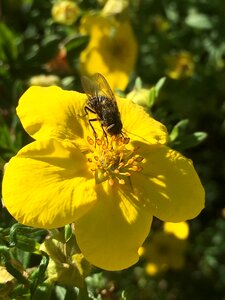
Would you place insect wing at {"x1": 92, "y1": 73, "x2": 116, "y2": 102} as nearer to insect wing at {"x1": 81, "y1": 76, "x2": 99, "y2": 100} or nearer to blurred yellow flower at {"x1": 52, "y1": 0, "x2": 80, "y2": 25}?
insect wing at {"x1": 81, "y1": 76, "x2": 99, "y2": 100}

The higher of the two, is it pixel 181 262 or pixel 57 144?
pixel 57 144

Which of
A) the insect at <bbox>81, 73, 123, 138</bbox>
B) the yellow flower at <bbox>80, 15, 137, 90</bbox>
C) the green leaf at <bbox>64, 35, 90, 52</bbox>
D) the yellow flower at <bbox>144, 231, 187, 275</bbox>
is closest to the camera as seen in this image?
the insect at <bbox>81, 73, 123, 138</bbox>

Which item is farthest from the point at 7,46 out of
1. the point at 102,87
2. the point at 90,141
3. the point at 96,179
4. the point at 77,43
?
the point at 96,179

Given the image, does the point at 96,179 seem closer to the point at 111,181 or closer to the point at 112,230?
the point at 111,181

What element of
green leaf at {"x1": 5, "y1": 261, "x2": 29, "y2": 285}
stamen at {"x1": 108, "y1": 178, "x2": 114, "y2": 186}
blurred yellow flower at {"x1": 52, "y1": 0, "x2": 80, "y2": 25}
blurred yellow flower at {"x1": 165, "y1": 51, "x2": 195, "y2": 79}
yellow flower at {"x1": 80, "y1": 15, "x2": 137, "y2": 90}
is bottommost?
blurred yellow flower at {"x1": 165, "y1": 51, "x2": 195, "y2": 79}

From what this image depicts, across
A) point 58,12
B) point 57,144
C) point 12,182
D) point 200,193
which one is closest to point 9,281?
point 12,182

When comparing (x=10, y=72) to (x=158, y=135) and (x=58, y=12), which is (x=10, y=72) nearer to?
(x=58, y=12)

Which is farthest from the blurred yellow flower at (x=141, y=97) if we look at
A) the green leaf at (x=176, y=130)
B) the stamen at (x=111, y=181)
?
the stamen at (x=111, y=181)

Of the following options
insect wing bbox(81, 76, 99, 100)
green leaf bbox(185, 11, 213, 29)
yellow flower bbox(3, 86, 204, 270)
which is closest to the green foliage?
green leaf bbox(185, 11, 213, 29)
